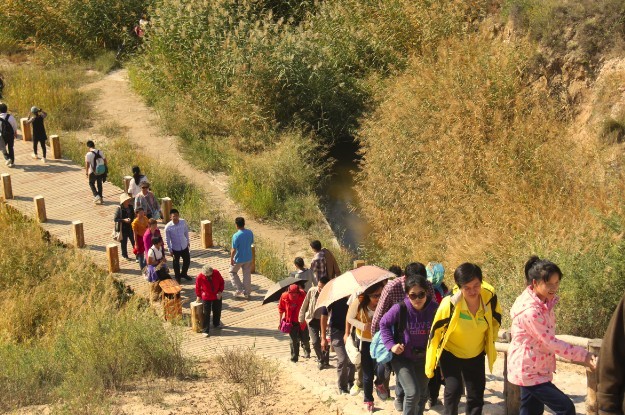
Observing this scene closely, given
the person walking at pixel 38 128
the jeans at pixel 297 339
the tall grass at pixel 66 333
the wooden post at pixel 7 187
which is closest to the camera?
the tall grass at pixel 66 333

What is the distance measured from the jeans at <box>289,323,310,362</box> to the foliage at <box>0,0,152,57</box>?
18.6 m

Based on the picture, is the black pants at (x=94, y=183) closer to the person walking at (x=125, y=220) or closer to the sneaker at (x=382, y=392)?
the person walking at (x=125, y=220)

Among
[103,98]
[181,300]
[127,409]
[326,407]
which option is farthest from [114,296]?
[103,98]

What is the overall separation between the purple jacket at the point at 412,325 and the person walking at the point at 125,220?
8.19 meters

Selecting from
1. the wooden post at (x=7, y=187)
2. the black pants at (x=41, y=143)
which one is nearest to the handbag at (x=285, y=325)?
the wooden post at (x=7, y=187)

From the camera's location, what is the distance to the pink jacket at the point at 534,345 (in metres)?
6.57

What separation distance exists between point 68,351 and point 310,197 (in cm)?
984

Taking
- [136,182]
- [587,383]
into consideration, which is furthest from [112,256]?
[587,383]

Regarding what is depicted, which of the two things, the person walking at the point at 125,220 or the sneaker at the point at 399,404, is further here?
the person walking at the point at 125,220

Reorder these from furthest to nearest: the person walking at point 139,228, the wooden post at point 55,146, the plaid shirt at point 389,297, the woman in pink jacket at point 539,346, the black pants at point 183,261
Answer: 1. the wooden post at point 55,146
2. the person walking at point 139,228
3. the black pants at point 183,261
4. the plaid shirt at point 389,297
5. the woman in pink jacket at point 539,346

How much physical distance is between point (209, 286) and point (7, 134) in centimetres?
784

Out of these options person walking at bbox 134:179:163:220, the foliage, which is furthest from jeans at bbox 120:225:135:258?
the foliage

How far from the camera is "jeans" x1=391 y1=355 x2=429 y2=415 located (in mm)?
7566

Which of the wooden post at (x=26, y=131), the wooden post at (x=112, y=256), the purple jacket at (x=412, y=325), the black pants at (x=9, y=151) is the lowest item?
the wooden post at (x=112, y=256)
